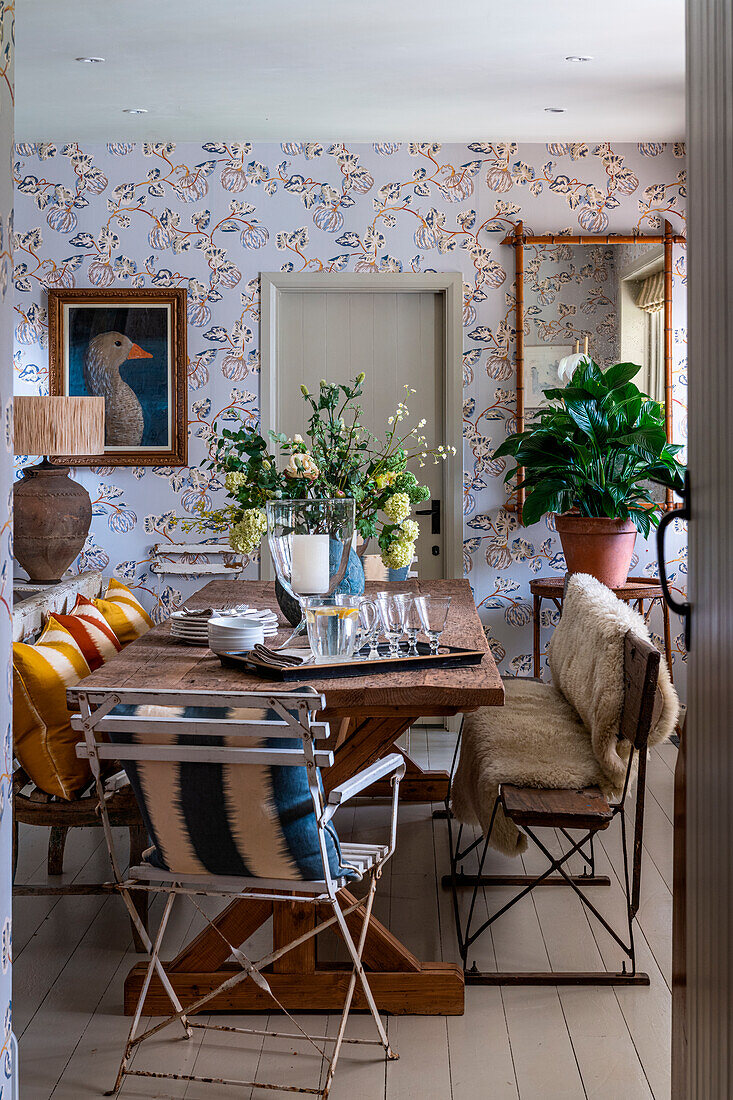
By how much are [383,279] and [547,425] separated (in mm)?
1134

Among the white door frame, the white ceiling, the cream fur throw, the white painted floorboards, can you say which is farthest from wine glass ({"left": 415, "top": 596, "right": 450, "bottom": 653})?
the white ceiling

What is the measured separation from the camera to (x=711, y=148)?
4.74ft

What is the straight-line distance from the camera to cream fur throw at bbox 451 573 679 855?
268 centimetres

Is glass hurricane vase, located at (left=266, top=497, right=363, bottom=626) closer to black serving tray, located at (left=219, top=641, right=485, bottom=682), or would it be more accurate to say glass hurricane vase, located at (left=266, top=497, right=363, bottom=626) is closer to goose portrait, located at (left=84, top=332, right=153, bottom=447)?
black serving tray, located at (left=219, top=641, right=485, bottom=682)

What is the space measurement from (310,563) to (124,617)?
3.11 feet

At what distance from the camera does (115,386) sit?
5031 millimetres

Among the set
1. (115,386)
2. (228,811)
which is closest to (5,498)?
(228,811)

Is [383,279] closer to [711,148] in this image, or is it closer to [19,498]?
[19,498]

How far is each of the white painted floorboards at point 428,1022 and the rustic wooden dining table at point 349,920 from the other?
0.21 feet

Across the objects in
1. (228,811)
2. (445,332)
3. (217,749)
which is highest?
(445,332)

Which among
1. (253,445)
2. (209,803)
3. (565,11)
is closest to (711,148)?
(209,803)

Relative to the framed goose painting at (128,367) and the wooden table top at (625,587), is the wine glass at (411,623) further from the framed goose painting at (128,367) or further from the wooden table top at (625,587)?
the framed goose painting at (128,367)

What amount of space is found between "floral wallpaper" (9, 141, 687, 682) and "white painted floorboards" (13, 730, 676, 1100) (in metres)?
2.43

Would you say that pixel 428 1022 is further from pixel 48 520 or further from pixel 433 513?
pixel 433 513
